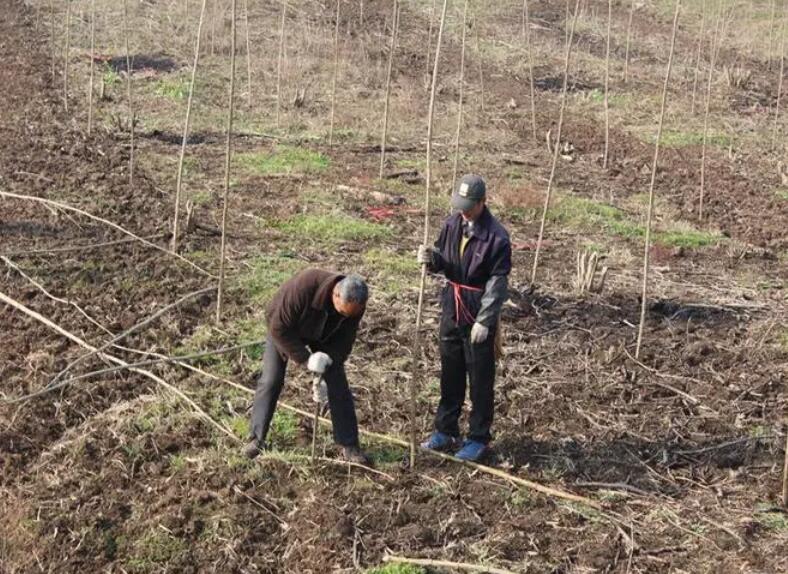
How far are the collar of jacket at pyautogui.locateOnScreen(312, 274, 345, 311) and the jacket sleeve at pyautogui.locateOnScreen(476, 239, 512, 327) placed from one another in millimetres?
712

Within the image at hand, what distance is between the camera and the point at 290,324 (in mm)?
4160

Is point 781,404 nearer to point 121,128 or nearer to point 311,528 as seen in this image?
point 311,528

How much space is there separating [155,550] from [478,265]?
1996 mm

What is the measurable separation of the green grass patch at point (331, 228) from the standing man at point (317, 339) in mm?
3420

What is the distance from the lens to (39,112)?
36.9 feet

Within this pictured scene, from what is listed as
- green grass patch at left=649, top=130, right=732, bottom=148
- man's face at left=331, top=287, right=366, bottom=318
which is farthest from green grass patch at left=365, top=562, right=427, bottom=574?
green grass patch at left=649, top=130, right=732, bottom=148

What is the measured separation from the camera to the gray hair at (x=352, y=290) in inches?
154

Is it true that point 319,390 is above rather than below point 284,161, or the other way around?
below

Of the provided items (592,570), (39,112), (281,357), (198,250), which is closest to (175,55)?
(39,112)

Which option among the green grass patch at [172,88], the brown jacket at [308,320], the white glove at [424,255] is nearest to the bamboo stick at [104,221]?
the brown jacket at [308,320]

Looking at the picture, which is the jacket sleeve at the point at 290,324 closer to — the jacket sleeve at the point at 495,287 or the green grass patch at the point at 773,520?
the jacket sleeve at the point at 495,287

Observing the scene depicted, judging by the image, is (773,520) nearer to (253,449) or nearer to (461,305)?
(461,305)

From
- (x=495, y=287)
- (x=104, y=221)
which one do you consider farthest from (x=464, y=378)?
(x=104, y=221)

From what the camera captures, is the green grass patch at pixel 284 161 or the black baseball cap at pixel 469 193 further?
the green grass patch at pixel 284 161
